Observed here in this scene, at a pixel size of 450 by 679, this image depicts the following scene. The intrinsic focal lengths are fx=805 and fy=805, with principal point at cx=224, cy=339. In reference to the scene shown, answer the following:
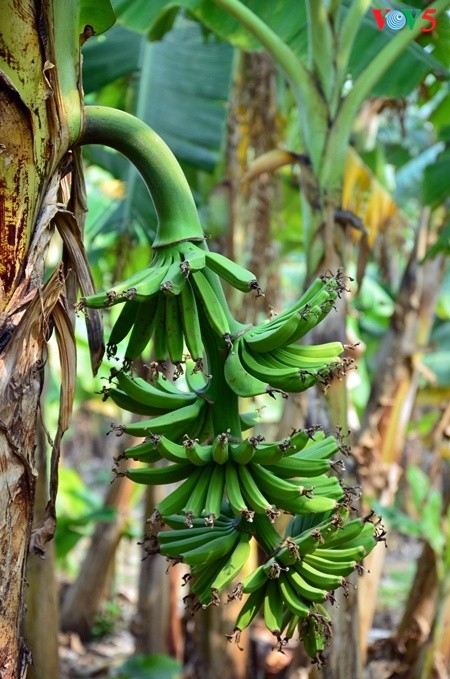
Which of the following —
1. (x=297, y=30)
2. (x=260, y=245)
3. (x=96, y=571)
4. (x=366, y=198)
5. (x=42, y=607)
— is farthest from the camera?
(x=96, y=571)

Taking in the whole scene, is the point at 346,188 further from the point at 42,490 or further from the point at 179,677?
the point at 179,677

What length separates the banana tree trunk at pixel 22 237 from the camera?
2.64 ft

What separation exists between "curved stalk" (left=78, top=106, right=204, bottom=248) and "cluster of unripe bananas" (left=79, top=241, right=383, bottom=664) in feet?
0.06

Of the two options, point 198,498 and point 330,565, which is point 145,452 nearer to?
point 198,498

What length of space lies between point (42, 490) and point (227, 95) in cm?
150

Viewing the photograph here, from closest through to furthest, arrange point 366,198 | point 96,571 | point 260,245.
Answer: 1. point 366,198
2. point 260,245
3. point 96,571

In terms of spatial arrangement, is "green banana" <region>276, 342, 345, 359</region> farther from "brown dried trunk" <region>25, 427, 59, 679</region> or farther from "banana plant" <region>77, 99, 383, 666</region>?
"brown dried trunk" <region>25, 427, 59, 679</region>

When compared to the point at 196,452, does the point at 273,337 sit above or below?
above

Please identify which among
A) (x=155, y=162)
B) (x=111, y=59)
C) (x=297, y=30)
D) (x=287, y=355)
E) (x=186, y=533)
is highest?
(x=111, y=59)

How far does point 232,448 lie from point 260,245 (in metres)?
2.10

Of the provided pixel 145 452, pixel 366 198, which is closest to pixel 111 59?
pixel 366 198

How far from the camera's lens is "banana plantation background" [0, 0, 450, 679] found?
3.22ft

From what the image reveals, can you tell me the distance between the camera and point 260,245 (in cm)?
292

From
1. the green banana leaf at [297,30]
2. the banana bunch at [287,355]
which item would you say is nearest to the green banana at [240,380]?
the banana bunch at [287,355]
